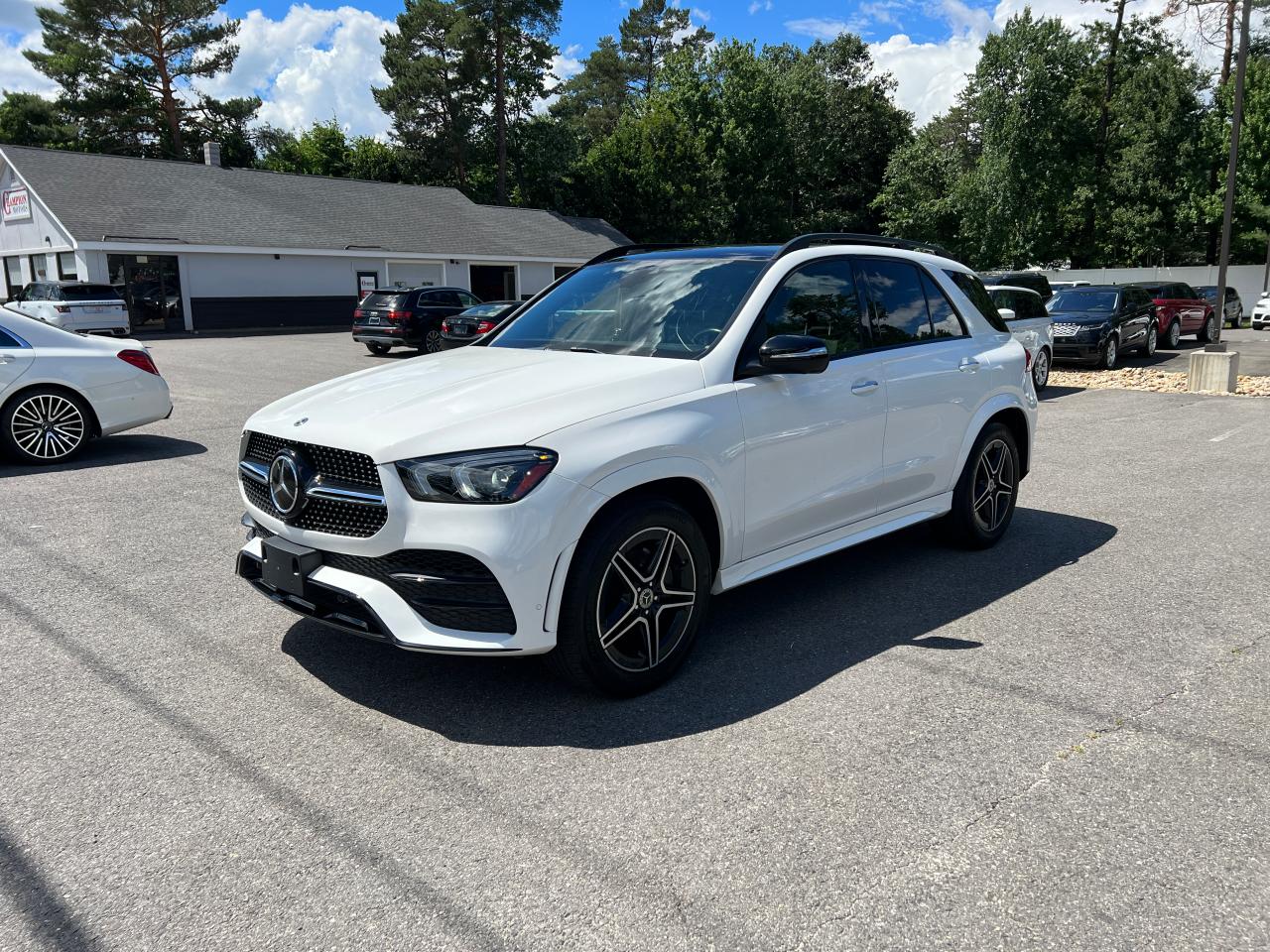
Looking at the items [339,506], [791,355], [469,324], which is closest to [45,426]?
[339,506]

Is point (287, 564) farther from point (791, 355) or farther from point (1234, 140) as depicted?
point (1234, 140)

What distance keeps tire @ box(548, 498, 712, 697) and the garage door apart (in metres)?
36.6

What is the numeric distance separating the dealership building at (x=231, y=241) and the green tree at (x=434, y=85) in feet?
39.7

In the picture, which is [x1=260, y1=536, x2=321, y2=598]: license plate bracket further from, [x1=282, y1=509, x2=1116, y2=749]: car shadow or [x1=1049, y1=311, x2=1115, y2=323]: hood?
[x1=1049, y1=311, x2=1115, y2=323]: hood

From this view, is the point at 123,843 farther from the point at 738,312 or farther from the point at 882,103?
the point at 882,103

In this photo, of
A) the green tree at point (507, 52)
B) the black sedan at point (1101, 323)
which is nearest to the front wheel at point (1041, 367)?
the black sedan at point (1101, 323)

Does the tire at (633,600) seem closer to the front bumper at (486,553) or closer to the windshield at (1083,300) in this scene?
the front bumper at (486,553)

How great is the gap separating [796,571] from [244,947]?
12.5ft

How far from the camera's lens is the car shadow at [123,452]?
8.56 metres

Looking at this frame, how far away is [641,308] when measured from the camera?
15.4 feet

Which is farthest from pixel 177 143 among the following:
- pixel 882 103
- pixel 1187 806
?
pixel 1187 806

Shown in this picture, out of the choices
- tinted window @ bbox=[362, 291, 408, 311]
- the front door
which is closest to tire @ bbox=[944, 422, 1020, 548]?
the front door

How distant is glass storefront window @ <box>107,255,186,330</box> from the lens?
3098cm

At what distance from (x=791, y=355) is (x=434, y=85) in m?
53.6
